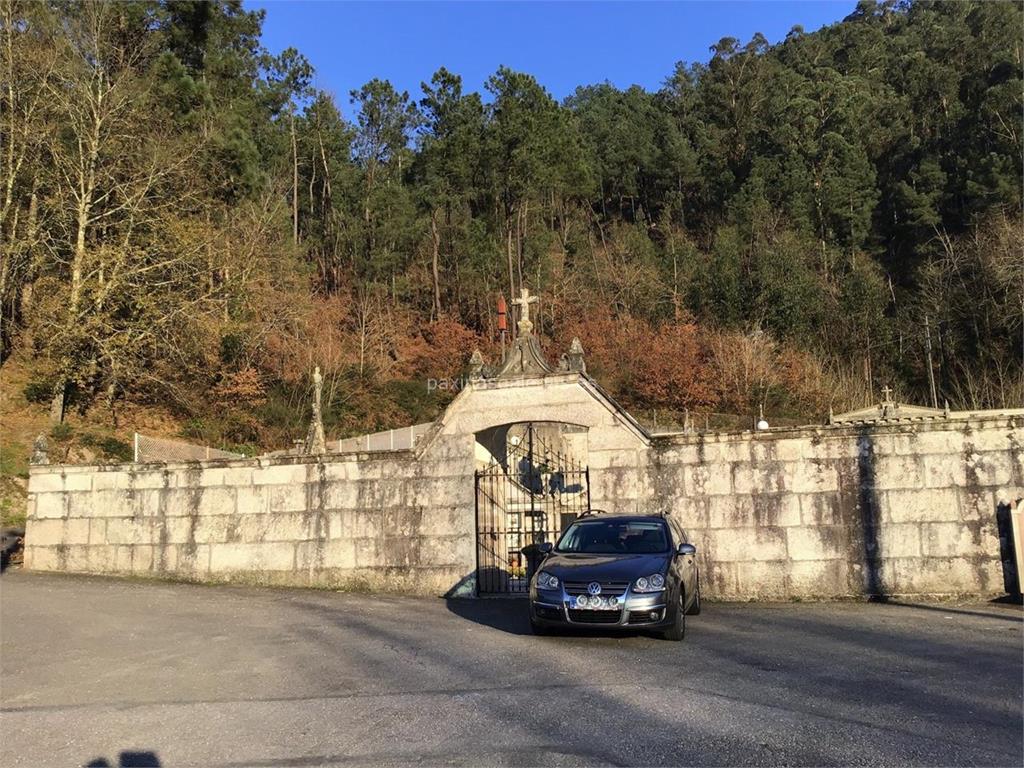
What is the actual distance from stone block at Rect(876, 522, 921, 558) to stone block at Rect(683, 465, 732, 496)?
2266 mm

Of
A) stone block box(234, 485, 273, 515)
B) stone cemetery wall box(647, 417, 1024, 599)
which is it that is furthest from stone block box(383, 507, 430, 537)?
stone cemetery wall box(647, 417, 1024, 599)

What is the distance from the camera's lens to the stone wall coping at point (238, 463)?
1350cm

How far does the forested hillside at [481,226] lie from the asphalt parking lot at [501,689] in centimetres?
2008

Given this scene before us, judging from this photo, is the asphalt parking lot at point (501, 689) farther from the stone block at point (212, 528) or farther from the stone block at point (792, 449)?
the stone block at point (212, 528)

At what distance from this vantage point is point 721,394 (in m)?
39.9

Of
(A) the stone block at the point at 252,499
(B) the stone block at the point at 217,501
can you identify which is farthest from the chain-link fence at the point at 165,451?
(A) the stone block at the point at 252,499

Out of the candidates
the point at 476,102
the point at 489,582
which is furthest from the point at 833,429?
the point at 476,102

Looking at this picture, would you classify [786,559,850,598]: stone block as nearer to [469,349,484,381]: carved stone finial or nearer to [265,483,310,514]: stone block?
[469,349,484,381]: carved stone finial

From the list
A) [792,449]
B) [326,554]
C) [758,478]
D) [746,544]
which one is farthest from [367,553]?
[792,449]

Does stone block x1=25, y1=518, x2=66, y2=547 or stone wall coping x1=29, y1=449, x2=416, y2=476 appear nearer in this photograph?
stone wall coping x1=29, y1=449, x2=416, y2=476

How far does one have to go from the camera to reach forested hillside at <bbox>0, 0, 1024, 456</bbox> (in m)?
27.0

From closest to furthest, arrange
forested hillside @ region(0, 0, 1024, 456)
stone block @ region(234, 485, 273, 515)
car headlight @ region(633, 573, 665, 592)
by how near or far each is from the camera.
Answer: car headlight @ region(633, 573, 665, 592) → stone block @ region(234, 485, 273, 515) → forested hillside @ region(0, 0, 1024, 456)

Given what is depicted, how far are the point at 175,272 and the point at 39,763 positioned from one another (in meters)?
25.5

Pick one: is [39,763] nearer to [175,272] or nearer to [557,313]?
[175,272]
